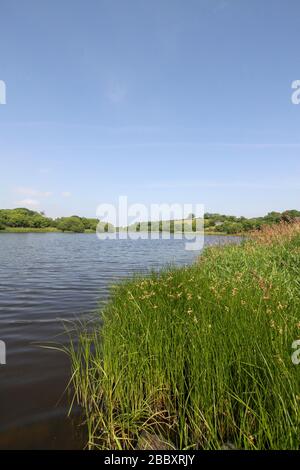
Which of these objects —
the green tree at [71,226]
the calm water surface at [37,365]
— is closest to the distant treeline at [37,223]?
the green tree at [71,226]

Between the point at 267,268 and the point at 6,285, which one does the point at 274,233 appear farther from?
the point at 6,285

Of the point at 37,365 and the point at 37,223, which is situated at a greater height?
the point at 37,223

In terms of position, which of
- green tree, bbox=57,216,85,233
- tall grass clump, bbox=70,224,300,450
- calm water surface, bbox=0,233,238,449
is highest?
green tree, bbox=57,216,85,233

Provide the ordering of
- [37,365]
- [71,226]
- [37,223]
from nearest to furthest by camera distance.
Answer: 1. [37,365]
2. [37,223]
3. [71,226]

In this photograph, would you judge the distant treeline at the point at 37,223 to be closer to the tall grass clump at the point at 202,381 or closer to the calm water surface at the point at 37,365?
the calm water surface at the point at 37,365

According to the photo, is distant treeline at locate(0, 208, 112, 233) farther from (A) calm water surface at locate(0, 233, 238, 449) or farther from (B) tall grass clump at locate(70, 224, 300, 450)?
(B) tall grass clump at locate(70, 224, 300, 450)

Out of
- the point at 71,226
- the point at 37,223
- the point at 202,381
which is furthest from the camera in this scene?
the point at 71,226

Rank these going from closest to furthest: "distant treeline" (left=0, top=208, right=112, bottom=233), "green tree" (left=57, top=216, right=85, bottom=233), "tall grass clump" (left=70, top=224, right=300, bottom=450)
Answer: "tall grass clump" (left=70, top=224, right=300, bottom=450) → "distant treeline" (left=0, top=208, right=112, bottom=233) → "green tree" (left=57, top=216, right=85, bottom=233)

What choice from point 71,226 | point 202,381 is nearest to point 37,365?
point 202,381

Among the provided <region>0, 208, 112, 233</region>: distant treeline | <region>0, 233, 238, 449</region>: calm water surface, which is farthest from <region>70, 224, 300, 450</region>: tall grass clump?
<region>0, 208, 112, 233</region>: distant treeline

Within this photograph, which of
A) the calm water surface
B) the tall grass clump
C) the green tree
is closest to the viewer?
the tall grass clump

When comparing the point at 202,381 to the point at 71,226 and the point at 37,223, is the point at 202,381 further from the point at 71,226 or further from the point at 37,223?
the point at 37,223

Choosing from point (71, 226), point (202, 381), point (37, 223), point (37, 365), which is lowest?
point (37, 365)
